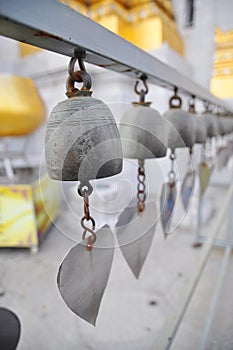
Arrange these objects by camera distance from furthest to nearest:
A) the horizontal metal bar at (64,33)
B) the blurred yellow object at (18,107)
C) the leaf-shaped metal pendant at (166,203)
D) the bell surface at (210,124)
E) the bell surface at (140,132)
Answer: the blurred yellow object at (18,107)
the bell surface at (210,124)
the leaf-shaped metal pendant at (166,203)
the bell surface at (140,132)
the horizontal metal bar at (64,33)

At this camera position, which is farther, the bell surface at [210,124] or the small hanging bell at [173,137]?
the bell surface at [210,124]

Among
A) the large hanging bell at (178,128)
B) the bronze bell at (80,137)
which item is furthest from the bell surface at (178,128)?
the bronze bell at (80,137)

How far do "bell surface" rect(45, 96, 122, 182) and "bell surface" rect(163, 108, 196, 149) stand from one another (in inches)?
9.6

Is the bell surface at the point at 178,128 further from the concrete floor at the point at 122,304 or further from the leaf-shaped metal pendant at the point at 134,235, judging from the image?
the concrete floor at the point at 122,304

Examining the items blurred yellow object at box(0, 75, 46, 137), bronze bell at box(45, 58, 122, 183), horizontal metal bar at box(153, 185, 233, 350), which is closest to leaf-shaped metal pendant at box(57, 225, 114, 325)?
bronze bell at box(45, 58, 122, 183)

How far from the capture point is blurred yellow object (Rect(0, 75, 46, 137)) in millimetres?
1752

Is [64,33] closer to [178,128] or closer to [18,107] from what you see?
[178,128]

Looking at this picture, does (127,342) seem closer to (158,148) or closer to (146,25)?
(158,148)

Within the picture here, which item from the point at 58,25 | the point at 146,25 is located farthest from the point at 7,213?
the point at 146,25

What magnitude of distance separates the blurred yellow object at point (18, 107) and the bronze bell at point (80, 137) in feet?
5.40

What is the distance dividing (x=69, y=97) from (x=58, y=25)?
0.07m

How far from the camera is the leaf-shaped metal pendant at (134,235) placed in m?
0.46

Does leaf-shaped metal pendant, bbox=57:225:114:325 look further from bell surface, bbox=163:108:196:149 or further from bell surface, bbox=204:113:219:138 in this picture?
bell surface, bbox=204:113:219:138

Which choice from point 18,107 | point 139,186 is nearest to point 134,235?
point 139,186
